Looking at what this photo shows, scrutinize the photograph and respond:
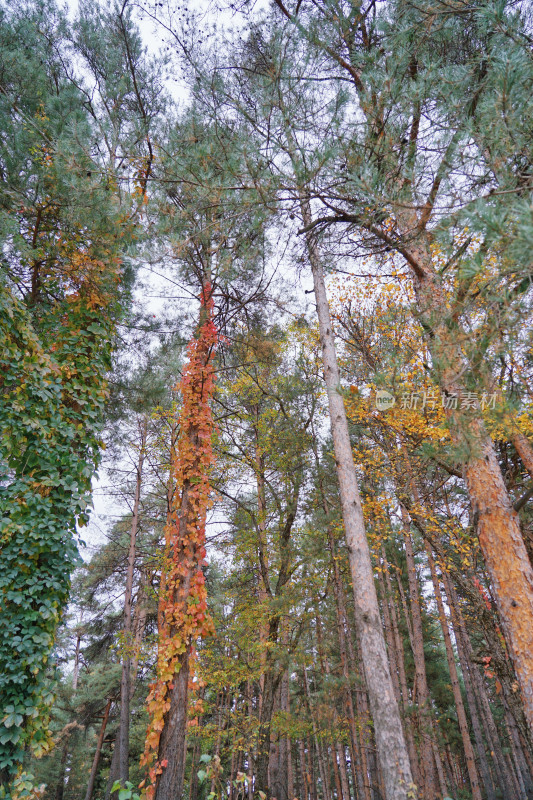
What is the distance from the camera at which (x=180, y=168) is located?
3900 millimetres

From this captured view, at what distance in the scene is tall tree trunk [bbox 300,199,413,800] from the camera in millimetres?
3262

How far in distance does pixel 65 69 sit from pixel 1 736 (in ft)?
26.3

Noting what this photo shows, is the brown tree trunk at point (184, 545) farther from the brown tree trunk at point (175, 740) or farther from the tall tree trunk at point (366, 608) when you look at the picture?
the tall tree trunk at point (366, 608)

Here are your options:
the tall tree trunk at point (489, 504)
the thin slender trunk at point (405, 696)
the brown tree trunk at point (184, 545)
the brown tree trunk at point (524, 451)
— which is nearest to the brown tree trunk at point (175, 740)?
the brown tree trunk at point (184, 545)

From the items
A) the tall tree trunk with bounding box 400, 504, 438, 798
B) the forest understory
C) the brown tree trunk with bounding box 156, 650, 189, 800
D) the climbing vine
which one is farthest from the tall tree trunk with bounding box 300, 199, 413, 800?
the tall tree trunk with bounding box 400, 504, 438, 798

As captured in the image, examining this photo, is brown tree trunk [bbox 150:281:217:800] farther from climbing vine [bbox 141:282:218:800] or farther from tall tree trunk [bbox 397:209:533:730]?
tall tree trunk [bbox 397:209:533:730]

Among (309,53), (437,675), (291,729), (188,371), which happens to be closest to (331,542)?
(291,729)

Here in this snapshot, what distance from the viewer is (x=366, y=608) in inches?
151

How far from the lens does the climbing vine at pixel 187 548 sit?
3.96m

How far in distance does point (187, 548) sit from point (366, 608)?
2.01 metres

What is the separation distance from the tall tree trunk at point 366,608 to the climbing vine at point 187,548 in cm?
160

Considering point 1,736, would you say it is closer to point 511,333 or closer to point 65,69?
point 511,333

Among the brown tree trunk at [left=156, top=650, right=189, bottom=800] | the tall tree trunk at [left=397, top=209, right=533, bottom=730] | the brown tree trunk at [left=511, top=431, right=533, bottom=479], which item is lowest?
the brown tree trunk at [left=156, top=650, right=189, bottom=800]

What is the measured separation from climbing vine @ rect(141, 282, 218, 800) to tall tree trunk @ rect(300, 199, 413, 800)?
1.60 m
